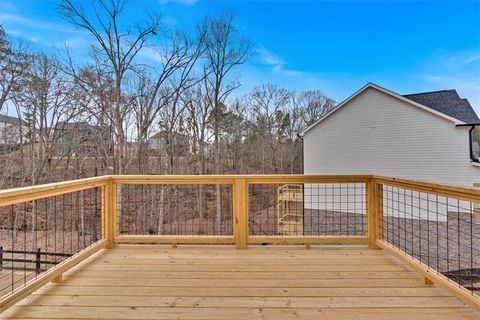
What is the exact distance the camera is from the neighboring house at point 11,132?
10.8m

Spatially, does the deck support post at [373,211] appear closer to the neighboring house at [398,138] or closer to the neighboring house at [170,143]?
the neighboring house at [398,138]

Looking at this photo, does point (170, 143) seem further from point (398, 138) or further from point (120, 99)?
point (398, 138)

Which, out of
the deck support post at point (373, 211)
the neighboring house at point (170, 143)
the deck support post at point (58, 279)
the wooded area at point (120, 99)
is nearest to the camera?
the deck support post at point (58, 279)

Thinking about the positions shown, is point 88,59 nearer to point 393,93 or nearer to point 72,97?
point 72,97

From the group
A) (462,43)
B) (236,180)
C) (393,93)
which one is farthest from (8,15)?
(462,43)

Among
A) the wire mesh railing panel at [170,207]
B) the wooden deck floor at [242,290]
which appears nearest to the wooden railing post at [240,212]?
the wooden deck floor at [242,290]

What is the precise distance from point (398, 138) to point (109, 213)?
1182 cm

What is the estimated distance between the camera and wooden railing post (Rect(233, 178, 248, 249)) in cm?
349

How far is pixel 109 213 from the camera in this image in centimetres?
356

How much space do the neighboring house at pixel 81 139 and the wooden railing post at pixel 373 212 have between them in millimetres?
9961

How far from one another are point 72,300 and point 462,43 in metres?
15.0

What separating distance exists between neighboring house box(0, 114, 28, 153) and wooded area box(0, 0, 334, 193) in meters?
0.03

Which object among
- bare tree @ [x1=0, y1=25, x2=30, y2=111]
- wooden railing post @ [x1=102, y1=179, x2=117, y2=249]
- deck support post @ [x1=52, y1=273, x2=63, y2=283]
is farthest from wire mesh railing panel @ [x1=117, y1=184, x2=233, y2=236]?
deck support post @ [x1=52, y1=273, x2=63, y2=283]

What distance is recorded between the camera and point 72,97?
10.7 meters
